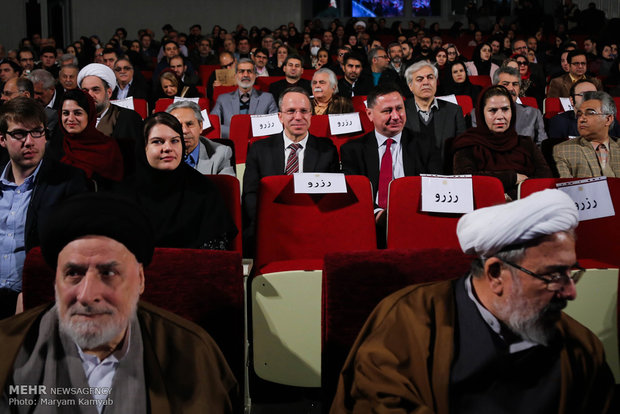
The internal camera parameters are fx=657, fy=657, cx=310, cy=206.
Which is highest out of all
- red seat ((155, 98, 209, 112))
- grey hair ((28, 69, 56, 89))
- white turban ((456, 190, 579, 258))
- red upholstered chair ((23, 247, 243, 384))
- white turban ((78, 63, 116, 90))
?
grey hair ((28, 69, 56, 89))

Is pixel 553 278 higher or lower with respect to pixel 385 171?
lower

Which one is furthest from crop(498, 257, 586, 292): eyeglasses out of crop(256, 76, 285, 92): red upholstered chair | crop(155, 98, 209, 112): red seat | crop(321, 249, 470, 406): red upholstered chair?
crop(256, 76, 285, 92): red upholstered chair

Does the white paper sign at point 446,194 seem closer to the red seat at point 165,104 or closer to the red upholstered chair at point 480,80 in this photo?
the red seat at point 165,104

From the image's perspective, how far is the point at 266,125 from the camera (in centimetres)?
517

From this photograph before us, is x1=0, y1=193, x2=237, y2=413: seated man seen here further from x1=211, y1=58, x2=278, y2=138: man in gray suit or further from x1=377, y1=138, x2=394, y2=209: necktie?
x1=211, y1=58, x2=278, y2=138: man in gray suit

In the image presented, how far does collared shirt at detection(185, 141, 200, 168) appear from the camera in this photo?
13.6 ft

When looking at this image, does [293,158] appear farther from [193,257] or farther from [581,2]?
[581,2]

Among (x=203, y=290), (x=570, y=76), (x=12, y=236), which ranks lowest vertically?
(x=203, y=290)

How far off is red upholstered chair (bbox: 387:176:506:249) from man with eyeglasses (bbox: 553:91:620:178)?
1392 millimetres

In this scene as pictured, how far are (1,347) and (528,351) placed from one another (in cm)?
123

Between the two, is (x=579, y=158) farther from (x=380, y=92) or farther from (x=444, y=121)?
(x=380, y=92)

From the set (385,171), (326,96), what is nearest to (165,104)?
(326,96)

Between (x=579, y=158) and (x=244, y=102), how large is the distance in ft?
11.1

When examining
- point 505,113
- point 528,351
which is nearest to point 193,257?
point 528,351
